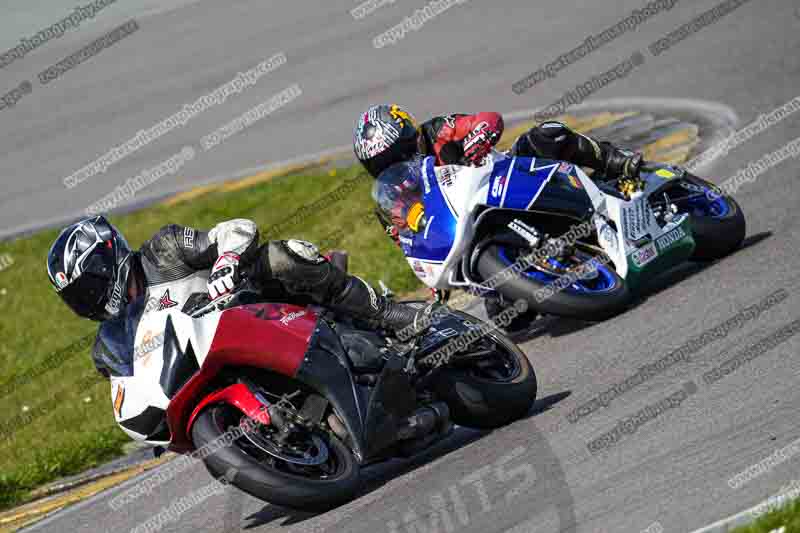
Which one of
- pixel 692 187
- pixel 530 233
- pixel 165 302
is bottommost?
pixel 692 187

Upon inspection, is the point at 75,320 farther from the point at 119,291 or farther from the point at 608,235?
the point at 119,291

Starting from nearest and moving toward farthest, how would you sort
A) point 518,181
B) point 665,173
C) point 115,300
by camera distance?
point 115,300 → point 518,181 → point 665,173

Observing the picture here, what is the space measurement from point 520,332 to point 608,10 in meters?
9.22

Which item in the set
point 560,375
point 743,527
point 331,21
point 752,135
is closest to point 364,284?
point 560,375

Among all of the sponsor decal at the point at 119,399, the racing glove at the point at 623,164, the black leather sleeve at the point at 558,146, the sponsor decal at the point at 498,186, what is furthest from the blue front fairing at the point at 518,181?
the sponsor decal at the point at 119,399

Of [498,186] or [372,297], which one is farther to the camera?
[498,186]

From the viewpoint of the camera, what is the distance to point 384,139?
8.02 metres

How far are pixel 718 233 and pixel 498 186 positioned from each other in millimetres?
1898

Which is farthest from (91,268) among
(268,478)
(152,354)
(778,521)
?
(778,521)

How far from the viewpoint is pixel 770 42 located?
45.6 feet

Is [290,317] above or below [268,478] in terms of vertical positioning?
above

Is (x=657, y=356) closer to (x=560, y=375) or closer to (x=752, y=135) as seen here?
(x=560, y=375)

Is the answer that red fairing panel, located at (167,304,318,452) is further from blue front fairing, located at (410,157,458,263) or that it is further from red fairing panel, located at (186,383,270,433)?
blue front fairing, located at (410,157,458,263)

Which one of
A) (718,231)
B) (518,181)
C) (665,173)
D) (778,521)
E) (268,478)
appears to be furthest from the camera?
(665,173)
